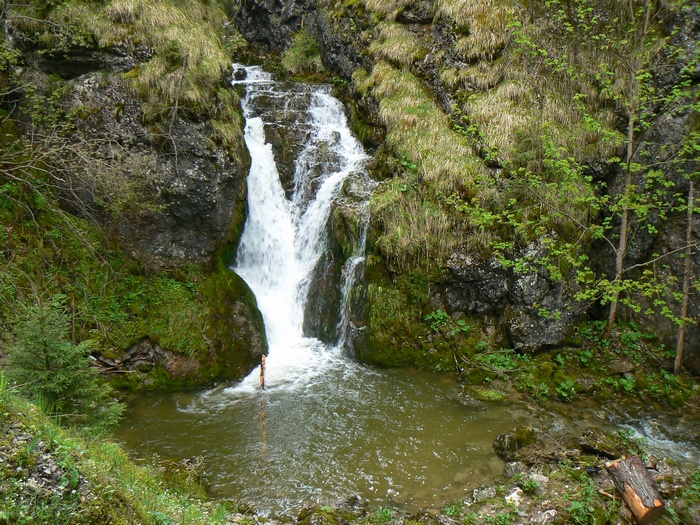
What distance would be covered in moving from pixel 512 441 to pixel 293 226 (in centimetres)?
695

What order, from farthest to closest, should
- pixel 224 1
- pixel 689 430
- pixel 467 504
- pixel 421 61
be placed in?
1. pixel 224 1
2. pixel 421 61
3. pixel 689 430
4. pixel 467 504

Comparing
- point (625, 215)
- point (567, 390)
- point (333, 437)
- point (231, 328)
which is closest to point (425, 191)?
point (625, 215)

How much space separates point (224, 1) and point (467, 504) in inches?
898

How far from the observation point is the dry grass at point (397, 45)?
11.4 m

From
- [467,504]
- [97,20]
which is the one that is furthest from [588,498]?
[97,20]

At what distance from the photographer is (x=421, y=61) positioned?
37.0 feet

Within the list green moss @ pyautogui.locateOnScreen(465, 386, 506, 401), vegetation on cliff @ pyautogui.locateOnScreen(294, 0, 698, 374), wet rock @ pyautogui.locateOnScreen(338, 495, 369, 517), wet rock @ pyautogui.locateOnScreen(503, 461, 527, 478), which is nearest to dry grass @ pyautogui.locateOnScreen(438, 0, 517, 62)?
vegetation on cliff @ pyautogui.locateOnScreen(294, 0, 698, 374)

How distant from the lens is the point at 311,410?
700cm

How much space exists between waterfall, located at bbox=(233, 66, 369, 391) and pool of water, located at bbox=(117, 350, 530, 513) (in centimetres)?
104

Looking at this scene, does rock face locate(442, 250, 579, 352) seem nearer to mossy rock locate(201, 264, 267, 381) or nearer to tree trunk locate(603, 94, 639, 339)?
tree trunk locate(603, 94, 639, 339)

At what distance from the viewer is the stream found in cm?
548

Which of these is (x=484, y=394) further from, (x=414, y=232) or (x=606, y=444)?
(x=414, y=232)

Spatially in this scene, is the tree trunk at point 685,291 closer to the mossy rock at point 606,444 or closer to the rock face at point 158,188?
the mossy rock at point 606,444

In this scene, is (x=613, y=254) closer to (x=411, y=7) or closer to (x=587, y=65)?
(x=587, y=65)
